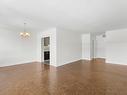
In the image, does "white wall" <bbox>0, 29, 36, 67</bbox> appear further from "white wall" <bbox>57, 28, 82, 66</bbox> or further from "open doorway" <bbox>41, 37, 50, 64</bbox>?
"white wall" <bbox>57, 28, 82, 66</bbox>

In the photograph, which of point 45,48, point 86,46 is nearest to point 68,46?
point 45,48

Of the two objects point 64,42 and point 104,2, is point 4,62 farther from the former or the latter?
A: point 104,2

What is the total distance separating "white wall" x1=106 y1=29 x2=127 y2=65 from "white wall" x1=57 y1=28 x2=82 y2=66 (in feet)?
8.03

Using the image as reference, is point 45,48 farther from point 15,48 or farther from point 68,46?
point 15,48

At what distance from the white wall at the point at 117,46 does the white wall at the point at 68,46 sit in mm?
2448

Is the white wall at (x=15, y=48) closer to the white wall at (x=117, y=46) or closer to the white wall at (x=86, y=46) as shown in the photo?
the white wall at (x=86, y=46)

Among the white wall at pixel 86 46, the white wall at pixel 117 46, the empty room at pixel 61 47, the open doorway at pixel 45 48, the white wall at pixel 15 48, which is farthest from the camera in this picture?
the white wall at pixel 86 46

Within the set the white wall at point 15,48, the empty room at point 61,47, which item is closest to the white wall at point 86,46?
the empty room at point 61,47

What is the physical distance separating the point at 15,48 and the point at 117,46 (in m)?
7.30

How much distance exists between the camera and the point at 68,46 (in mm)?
6730

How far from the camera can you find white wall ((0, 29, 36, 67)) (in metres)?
5.86

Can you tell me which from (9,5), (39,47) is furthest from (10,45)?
(9,5)

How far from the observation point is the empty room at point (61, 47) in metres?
2.69

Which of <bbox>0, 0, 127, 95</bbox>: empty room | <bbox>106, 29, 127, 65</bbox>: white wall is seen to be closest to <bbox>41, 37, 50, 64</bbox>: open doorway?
<bbox>0, 0, 127, 95</bbox>: empty room
